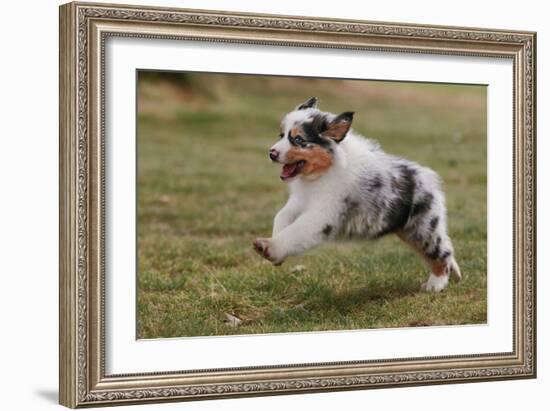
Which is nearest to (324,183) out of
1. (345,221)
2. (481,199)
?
(345,221)

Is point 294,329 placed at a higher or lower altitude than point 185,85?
lower

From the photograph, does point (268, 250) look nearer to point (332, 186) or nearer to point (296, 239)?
point (296, 239)

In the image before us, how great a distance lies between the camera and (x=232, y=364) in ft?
18.0

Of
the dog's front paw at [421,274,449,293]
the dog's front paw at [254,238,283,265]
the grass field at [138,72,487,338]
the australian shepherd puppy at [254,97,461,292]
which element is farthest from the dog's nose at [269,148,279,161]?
the dog's front paw at [421,274,449,293]

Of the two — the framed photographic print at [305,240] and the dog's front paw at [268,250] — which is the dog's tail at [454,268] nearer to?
the framed photographic print at [305,240]

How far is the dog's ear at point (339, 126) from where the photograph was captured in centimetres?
581

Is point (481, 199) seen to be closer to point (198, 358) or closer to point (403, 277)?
point (403, 277)

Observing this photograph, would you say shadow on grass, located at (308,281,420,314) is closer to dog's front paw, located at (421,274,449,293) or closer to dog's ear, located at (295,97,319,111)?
dog's front paw, located at (421,274,449,293)

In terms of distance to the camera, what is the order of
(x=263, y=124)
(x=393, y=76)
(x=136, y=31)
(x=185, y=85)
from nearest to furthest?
1. (x=136, y=31)
2. (x=393, y=76)
3. (x=263, y=124)
4. (x=185, y=85)

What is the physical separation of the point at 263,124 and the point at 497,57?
4.70m

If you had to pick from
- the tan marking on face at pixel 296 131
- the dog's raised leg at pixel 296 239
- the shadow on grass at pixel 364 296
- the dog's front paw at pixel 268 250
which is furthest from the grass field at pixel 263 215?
the tan marking on face at pixel 296 131

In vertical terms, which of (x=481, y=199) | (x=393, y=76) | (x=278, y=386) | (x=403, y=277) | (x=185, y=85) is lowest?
(x=278, y=386)

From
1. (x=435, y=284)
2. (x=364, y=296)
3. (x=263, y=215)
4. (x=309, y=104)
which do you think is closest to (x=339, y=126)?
(x=309, y=104)

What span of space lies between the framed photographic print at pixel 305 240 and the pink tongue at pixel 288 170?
11 mm
